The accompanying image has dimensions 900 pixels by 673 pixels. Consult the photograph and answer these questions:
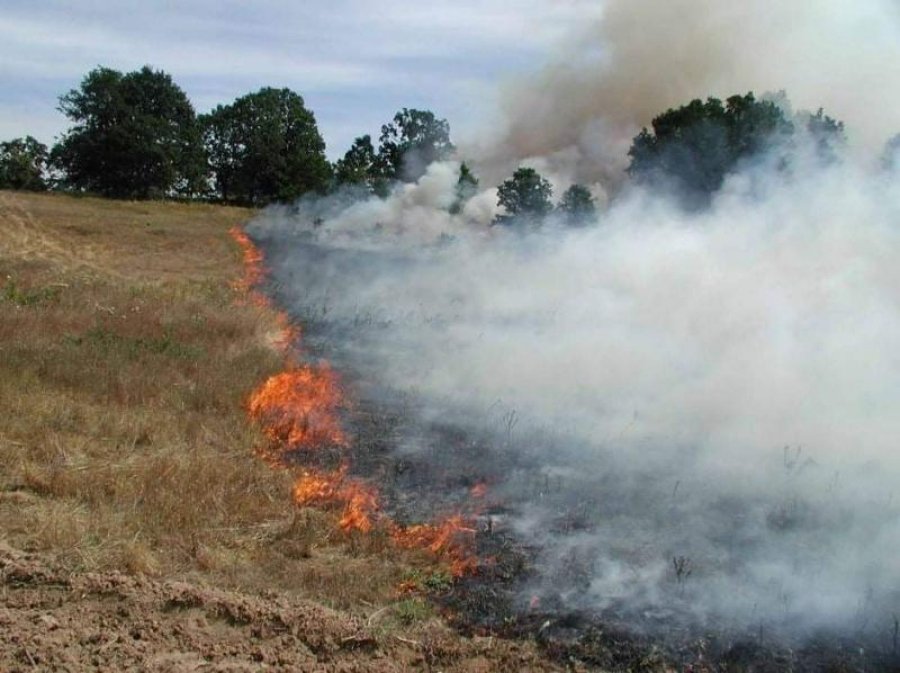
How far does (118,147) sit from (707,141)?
2679cm

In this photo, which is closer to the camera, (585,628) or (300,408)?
(585,628)

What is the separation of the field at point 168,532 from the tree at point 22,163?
109ft

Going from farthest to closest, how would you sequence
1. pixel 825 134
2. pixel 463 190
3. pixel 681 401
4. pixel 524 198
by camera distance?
pixel 463 190
pixel 524 198
pixel 825 134
pixel 681 401

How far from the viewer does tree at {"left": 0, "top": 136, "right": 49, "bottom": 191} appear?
134 feet

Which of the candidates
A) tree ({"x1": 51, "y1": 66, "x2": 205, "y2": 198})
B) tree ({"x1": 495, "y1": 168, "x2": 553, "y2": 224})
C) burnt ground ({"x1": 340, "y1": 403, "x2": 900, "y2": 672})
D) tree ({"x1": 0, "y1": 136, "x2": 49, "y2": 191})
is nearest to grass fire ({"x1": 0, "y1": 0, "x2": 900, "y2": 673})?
burnt ground ({"x1": 340, "y1": 403, "x2": 900, "y2": 672})

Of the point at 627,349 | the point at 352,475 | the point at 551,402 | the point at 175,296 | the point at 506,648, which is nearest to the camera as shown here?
the point at 506,648

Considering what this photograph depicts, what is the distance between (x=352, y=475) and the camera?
763 cm

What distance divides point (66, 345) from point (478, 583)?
7.95 meters

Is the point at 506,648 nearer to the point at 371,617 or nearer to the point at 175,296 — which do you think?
the point at 371,617

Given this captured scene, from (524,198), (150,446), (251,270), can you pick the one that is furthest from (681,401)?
(524,198)

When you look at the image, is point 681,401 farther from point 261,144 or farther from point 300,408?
point 261,144

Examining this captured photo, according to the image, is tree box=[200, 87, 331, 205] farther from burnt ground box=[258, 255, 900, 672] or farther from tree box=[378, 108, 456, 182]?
burnt ground box=[258, 255, 900, 672]

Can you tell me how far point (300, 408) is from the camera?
9297mm

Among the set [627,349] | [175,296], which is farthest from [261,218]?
[627,349]
